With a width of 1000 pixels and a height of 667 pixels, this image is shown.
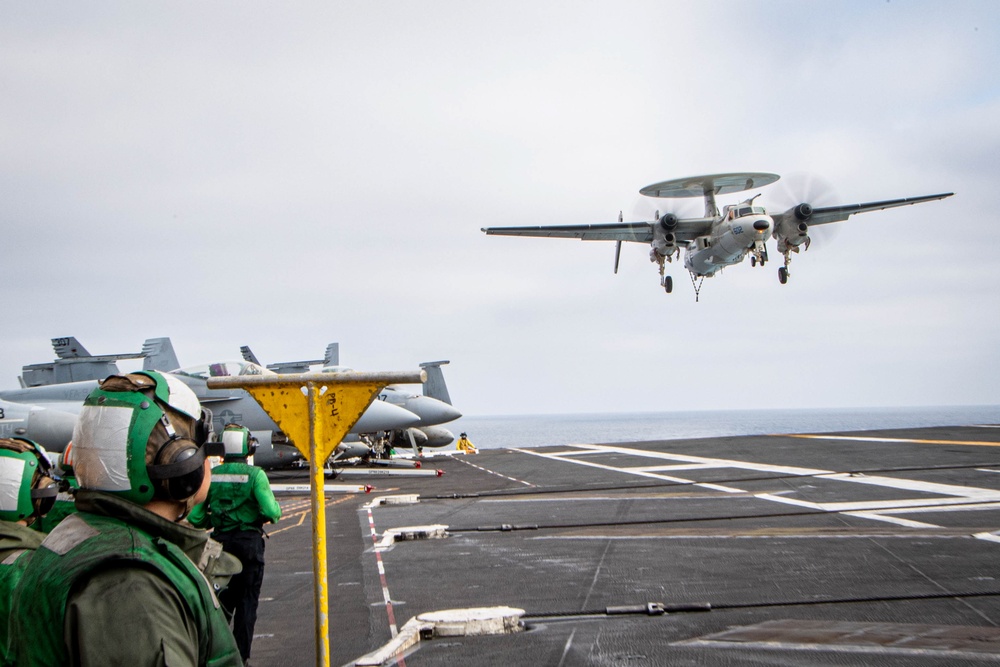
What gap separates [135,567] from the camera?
217cm

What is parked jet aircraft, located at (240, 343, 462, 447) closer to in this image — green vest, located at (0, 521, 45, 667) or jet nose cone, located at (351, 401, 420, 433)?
jet nose cone, located at (351, 401, 420, 433)

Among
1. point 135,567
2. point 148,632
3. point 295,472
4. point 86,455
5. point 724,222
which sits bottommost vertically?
point 295,472

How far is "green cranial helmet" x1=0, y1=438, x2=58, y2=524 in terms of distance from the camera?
4.04 m

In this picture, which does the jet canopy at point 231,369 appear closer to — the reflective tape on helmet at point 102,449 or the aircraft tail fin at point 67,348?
the aircraft tail fin at point 67,348

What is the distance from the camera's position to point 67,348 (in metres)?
30.8

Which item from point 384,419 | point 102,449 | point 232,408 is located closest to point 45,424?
point 232,408

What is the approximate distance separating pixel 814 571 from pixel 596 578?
2.56m

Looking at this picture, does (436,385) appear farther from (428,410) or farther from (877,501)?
(877,501)

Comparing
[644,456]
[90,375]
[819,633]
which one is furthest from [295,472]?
[819,633]

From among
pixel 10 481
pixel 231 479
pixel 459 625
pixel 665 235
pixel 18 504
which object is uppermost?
pixel 665 235

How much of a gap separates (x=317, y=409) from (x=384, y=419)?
2269 centimetres

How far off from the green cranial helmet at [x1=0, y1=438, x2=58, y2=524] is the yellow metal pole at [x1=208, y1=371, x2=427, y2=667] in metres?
1.09

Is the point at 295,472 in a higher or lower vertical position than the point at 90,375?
lower

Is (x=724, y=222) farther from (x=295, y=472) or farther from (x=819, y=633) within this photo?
(x=819, y=633)
